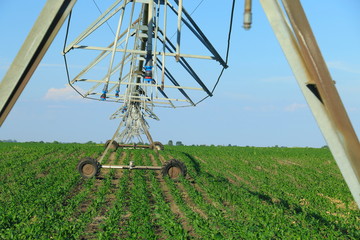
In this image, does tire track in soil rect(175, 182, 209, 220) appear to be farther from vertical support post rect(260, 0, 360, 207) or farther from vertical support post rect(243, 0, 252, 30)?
vertical support post rect(243, 0, 252, 30)

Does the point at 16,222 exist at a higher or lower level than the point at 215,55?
lower

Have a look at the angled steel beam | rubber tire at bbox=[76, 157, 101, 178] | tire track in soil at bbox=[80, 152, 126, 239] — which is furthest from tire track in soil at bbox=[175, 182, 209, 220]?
the angled steel beam

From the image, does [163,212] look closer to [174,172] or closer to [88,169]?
[174,172]

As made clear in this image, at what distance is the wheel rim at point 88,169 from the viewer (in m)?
17.0

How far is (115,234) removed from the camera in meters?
9.06

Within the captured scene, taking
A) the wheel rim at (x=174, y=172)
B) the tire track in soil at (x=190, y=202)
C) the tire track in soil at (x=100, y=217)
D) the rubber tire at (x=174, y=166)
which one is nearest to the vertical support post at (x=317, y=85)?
the tire track in soil at (x=100, y=217)

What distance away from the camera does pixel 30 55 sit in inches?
191

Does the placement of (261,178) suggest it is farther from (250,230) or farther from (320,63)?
(320,63)

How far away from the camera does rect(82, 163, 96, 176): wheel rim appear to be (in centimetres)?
1695

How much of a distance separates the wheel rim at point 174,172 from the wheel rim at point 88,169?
8.94ft

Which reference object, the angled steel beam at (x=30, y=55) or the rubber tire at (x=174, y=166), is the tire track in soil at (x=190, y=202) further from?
the angled steel beam at (x=30, y=55)

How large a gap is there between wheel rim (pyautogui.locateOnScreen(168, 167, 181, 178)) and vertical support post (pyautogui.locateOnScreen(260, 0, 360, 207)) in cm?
1247

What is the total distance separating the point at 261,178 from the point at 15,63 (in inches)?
689

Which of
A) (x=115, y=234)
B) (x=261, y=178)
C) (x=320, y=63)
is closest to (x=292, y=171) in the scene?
(x=261, y=178)
